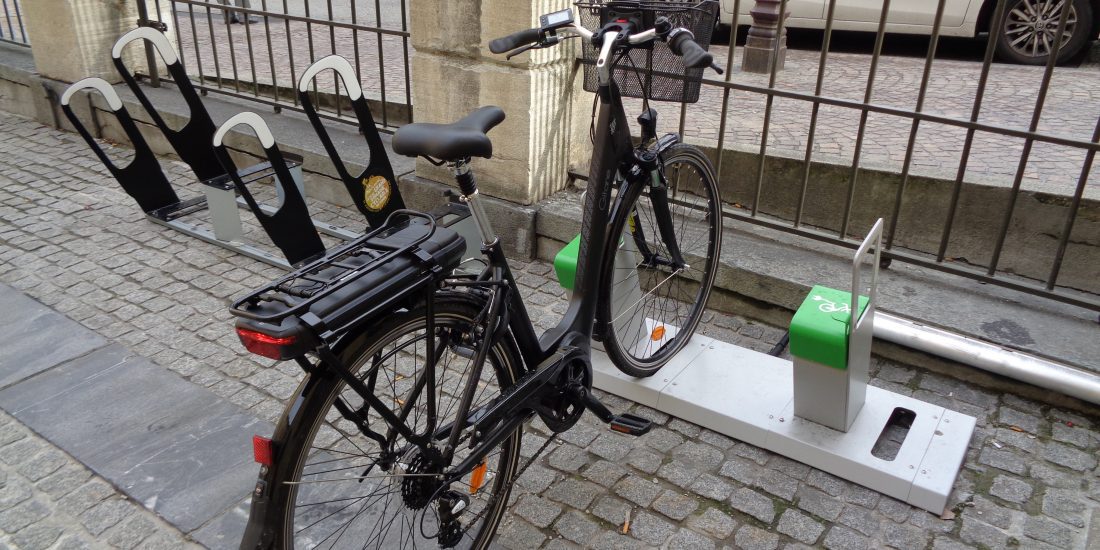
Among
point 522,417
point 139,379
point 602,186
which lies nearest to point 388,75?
point 139,379

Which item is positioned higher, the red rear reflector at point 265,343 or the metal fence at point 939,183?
the red rear reflector at point 265,343

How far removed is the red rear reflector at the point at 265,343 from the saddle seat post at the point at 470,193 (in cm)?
65

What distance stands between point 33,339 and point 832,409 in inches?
142

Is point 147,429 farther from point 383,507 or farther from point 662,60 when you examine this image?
point 662,60

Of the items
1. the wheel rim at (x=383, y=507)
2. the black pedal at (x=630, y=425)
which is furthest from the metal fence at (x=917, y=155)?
the wheel rim at (x=383, y=507)

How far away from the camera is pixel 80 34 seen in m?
6.61

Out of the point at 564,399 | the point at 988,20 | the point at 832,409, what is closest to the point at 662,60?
the point at 564,399

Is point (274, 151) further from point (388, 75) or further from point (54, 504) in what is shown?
point (388, 75)

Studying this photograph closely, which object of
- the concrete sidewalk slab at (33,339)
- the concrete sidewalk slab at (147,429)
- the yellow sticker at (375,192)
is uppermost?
the yellow sticker at (375,192)

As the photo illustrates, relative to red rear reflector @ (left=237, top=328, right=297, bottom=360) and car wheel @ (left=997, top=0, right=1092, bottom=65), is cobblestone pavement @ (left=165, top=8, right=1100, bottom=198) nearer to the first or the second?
car wheel @ (left=997, top=0, right=1092, bottom=65)

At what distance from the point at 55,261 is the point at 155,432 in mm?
2013

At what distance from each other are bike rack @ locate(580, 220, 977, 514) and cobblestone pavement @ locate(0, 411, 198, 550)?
1.80 meters

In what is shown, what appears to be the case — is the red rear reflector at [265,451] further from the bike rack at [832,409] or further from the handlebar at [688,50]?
the bike rack at [832,409]

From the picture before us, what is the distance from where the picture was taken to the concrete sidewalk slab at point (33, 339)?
363 centimetres
